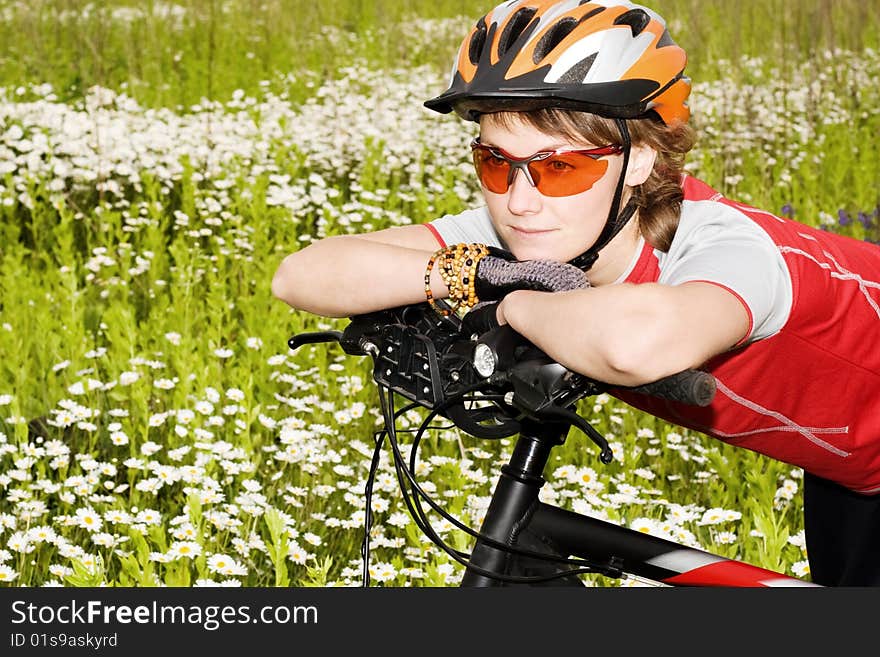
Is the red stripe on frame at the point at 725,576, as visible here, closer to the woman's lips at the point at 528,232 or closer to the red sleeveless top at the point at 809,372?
the red sleeveless top at the point at 809,372

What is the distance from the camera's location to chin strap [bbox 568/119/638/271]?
7.48 feet

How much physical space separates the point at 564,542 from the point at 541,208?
0.65 meters

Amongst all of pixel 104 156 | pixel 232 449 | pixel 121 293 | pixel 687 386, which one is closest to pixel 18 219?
pixel 104 156

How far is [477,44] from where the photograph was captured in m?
2.37

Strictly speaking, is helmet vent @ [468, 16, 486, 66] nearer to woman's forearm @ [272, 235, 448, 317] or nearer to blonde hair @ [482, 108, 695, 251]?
blonde hair @ [482, 108, 695, 251]

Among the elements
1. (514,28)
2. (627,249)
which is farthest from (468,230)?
(514,28)

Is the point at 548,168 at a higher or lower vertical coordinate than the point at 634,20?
lower

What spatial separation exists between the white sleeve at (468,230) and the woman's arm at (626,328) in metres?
0.78

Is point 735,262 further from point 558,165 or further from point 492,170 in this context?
point 492,170

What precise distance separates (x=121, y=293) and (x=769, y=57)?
19.8ft

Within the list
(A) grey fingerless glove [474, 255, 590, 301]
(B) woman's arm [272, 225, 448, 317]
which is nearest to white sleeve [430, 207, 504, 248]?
(B) woman's arm [272, 225, 448, 317]

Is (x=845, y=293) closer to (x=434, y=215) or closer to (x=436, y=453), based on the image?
(x=436, y=453)

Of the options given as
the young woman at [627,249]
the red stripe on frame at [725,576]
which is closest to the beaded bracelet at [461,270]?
the young woman at [627,249]

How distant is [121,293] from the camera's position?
18.4ft
